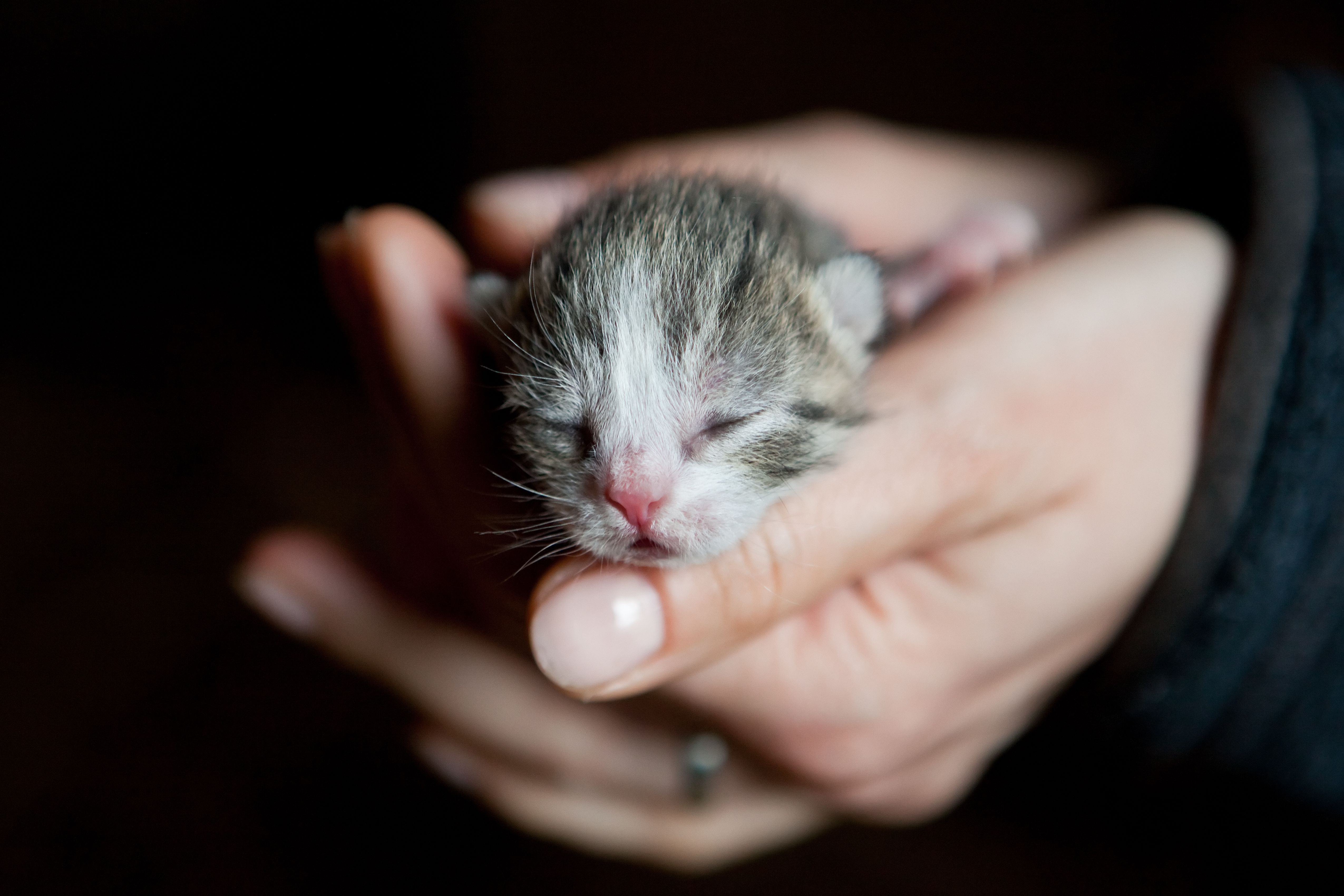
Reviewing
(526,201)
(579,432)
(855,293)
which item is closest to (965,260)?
(855,293)

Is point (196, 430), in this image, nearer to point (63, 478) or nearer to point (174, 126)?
point (63, 478)

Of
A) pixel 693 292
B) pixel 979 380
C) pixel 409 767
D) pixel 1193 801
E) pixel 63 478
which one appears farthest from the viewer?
pixel 63 478

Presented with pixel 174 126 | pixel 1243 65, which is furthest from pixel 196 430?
pixel 1243 65

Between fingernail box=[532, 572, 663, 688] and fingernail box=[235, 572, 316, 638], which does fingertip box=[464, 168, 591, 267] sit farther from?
fingernail box=[532, 572, 663, 688]

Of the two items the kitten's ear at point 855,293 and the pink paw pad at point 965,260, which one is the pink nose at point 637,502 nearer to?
the kitten's ear at point 855,293

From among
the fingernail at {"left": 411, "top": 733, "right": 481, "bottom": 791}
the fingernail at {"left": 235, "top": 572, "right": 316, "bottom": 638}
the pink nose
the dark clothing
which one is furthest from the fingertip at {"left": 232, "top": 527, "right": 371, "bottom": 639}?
the dark clothing

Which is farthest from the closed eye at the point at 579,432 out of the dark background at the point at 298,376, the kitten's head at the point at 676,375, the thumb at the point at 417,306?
the dark background at the point at 298,376

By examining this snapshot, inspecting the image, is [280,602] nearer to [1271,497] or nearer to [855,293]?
[855,293]
